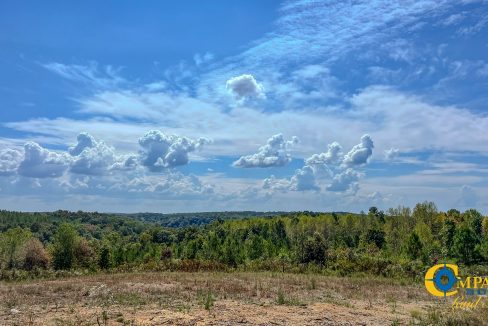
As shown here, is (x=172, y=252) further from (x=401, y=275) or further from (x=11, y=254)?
(x=401, y=275)

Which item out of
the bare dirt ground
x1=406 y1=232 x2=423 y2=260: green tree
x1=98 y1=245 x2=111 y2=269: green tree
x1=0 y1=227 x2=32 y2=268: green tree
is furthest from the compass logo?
x1=0 y1=227 x2=32 y2=268: green tree

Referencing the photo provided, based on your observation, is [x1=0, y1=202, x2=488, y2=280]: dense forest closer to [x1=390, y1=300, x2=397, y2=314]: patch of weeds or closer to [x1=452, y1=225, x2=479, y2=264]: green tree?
[x1=452, y1=225, x2=479, y2=264]: green tree

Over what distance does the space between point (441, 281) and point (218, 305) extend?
17.6 meters

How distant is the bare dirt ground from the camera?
50.7 ft

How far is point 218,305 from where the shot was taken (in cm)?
1814

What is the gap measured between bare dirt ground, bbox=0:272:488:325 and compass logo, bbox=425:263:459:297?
2.73 feet

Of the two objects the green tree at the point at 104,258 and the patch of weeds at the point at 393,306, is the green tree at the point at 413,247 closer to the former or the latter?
the patch of weeds at the point at 393,306

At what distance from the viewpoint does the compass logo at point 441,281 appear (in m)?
23.9

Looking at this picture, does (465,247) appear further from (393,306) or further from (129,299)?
(129,299)

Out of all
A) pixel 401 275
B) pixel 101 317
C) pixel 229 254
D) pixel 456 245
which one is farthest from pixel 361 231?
pixel 101 317

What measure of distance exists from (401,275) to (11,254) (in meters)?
79.5

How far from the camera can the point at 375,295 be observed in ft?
76.7

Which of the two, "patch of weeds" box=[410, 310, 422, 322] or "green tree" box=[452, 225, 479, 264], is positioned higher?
"patch of weeds" box=[410, 310, 422, 322]

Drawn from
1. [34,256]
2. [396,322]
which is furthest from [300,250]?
[34,256]
